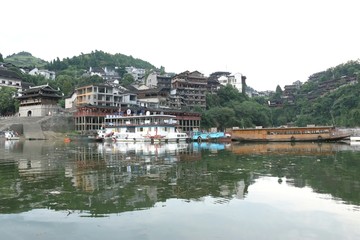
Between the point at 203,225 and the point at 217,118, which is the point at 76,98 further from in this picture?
the point at 203,225

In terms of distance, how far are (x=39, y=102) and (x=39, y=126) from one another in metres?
11.3

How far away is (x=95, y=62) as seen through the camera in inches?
6506

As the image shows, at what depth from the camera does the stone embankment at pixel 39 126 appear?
223ft

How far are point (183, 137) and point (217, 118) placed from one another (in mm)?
30462

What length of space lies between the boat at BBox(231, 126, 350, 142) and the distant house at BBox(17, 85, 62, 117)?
4593cm

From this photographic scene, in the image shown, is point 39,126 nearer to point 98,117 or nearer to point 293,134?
point 98,117

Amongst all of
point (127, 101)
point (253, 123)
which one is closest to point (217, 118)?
point (253, 123)

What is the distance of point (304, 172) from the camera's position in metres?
17.8

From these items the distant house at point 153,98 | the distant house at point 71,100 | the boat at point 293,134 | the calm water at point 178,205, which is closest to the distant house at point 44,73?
the distant house at point 71,100

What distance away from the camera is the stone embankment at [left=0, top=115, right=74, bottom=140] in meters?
68.1

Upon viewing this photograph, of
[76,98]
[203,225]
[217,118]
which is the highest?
[76,98]

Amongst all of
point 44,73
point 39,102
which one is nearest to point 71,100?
point 39,102

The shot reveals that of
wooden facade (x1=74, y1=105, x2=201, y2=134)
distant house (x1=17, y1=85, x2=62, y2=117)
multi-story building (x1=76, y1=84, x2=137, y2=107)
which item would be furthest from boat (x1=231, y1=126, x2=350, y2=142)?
distant house (x1=17, y1=85, x2=62, y2=117)

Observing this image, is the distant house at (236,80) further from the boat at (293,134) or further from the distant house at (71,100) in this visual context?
the boat at (293,134)
